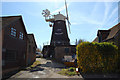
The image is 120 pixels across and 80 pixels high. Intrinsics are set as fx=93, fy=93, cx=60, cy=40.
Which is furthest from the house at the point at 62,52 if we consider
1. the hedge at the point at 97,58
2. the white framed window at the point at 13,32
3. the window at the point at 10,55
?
the hedge at the point at 97,58

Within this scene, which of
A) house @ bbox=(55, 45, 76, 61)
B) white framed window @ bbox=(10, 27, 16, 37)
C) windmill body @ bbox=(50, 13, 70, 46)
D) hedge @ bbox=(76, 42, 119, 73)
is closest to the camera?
hedge @ bbox=(76, 42, 119, 73)

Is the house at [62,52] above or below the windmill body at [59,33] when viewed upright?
below

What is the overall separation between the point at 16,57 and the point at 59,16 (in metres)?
30.6

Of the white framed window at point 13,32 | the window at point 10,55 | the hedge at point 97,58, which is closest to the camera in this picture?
the hedge at point 97,58

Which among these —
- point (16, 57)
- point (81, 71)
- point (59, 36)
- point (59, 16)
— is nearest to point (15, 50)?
point (16, 57)

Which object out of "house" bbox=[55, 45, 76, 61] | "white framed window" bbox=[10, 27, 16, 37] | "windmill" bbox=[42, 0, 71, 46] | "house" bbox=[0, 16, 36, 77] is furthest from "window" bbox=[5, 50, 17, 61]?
"windmill" bbox=[42, 0, 71, 46]

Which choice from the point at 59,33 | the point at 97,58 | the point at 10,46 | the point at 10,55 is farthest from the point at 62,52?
the point at 97,58

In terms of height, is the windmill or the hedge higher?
the windmill

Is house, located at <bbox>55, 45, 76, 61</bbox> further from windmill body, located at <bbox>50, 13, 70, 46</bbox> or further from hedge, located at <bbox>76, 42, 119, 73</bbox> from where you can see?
Answer: hedge, located at <bbox>76, 42, 119, 73</bbox>

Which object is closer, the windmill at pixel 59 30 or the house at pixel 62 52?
the house at pixel 62 52

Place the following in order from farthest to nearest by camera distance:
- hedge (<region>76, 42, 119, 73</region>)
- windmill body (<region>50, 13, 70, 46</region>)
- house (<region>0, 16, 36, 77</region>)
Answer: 1. windmill body (<region>50, 13, 70, 46</region>)
2. house (<region>0, 16, 36, 77</region>)
3. hedge (<region>76, 42, 119, 73</region>)

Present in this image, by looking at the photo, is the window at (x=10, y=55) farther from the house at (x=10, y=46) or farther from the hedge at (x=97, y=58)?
the hedge at (x=97, y=58)

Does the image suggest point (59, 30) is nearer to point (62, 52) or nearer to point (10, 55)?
point (62, 52)

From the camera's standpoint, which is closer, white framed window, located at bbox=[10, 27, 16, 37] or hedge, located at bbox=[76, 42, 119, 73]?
hedge, located at bbox=[76, 42, 119, 73]
